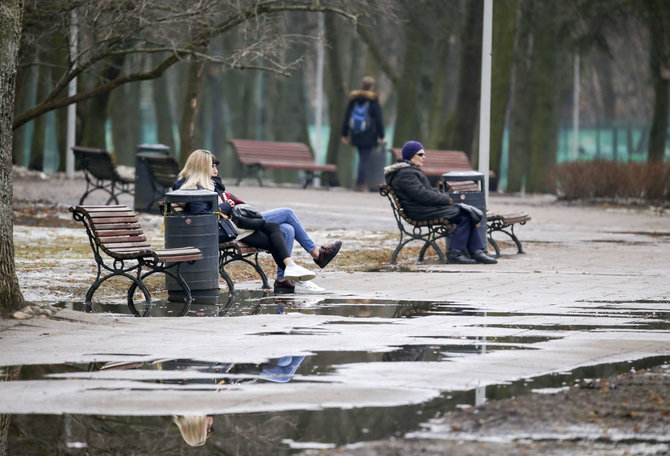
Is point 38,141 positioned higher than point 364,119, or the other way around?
point 364,119

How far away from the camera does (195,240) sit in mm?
12266

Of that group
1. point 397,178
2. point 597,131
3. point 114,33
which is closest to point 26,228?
point 114,33

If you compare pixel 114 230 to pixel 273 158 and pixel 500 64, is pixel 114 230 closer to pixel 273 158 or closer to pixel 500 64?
pixel 273 158

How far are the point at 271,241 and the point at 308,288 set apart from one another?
23.2 inches

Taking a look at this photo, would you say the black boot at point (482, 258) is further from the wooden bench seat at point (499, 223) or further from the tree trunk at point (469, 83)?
the tree trunk at point (469, 83)

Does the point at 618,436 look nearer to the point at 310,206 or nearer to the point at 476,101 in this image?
the point at 310,206

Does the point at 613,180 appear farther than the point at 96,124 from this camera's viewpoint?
No

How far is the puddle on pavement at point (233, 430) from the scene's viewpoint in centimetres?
608

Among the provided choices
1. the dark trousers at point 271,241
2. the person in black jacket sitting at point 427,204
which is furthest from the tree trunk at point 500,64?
the dark trousers at point 271,241

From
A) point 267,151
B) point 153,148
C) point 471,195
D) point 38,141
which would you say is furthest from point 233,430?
point 38,141

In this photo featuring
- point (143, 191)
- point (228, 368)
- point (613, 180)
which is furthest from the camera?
point (613, 180)

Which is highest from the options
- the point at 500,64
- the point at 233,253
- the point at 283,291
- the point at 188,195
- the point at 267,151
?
the point at 500,64

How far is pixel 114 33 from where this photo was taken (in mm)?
19703

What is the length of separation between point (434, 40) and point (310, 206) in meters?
13.3
